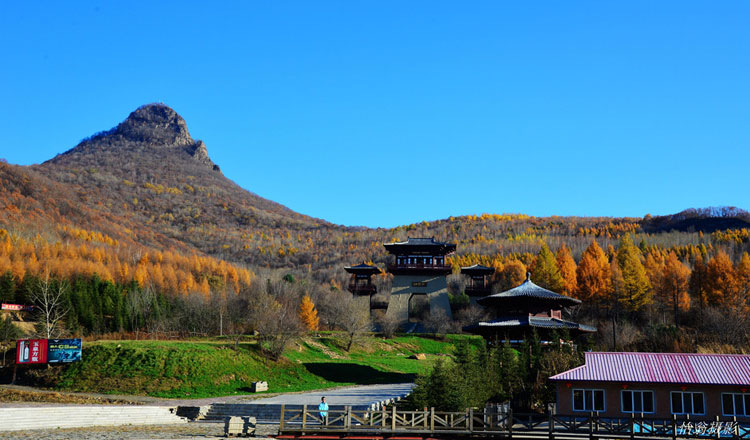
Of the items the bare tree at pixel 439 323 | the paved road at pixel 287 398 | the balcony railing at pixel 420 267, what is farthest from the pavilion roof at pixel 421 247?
the paved road at pixel 287 398

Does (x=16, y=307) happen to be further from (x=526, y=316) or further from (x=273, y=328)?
(x=526, y=316)

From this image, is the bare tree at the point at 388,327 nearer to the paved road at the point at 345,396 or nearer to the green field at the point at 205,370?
the green field at the point at 205,370

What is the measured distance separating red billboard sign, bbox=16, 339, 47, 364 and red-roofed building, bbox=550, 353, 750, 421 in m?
29.1

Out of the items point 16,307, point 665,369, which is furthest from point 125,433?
point 16,307

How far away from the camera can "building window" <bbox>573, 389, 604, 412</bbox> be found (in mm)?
30375

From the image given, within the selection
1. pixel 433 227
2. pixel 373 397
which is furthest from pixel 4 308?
pixel 433 227

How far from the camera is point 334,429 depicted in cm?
2517

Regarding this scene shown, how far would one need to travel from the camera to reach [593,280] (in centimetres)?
7612

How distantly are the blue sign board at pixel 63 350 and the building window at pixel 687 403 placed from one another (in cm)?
3263

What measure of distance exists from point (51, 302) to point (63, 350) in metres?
17.5

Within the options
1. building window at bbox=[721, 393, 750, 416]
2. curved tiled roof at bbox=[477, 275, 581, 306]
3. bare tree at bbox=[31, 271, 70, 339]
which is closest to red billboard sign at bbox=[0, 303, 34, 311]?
bare tree at bbox=[31, 271, 70, 339]

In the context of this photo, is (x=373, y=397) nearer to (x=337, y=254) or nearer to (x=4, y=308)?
(x=4, y=308)

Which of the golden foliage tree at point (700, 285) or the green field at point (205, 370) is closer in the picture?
the green field at point (205, 370)

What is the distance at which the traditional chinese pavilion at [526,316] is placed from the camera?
44.8 metres
